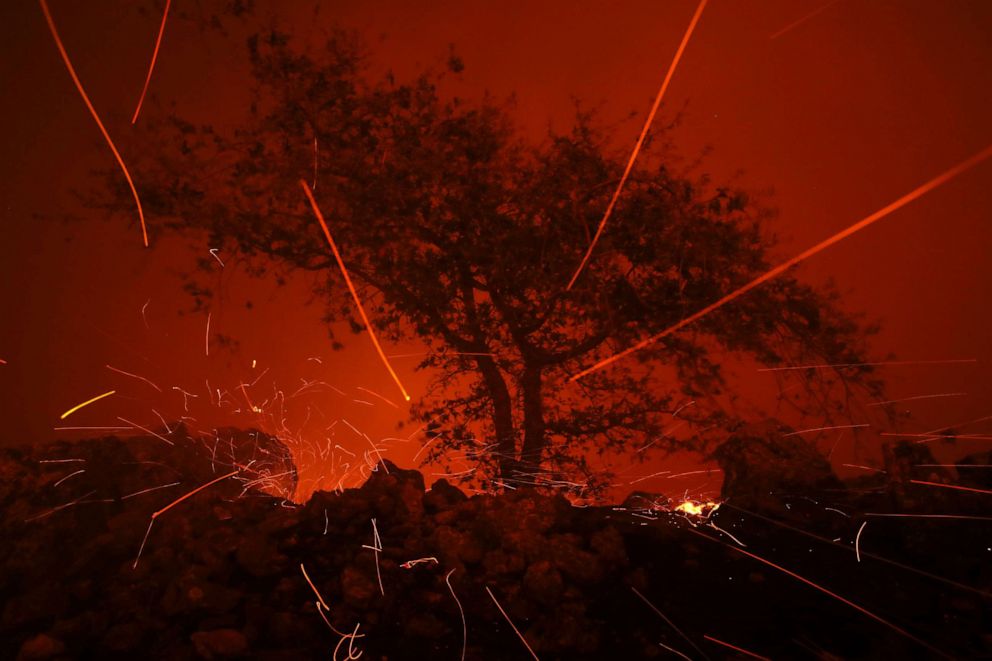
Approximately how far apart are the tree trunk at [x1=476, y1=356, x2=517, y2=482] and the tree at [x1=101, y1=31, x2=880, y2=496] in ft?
0.04

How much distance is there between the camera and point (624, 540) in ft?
11.3

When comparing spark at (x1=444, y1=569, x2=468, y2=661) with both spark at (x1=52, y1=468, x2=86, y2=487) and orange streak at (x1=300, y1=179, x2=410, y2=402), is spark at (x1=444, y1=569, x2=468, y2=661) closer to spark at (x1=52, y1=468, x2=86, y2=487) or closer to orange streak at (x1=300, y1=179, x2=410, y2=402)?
orange streak at (x1=300, y1=179, x2=410, y2=402)

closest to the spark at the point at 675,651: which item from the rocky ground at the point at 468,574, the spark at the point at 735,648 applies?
the rocky ground at the point at 468,574

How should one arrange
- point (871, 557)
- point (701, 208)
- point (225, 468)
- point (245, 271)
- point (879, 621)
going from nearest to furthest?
point (879, 621)
point (871, 557)
point (225, 468)
point (701, 208)
point (245, 271)

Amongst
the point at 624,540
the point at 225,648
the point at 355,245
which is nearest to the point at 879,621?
the point at 624,540

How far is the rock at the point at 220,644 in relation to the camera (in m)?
2.61

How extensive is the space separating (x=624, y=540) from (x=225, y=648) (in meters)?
1.89

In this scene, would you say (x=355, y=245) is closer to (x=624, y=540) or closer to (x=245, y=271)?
(x=245, y=271)

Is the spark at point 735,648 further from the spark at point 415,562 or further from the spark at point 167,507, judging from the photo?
the spark at point 167,507

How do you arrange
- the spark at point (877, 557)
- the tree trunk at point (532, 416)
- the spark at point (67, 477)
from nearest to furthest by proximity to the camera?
the spark at point (877, 557) → the spark at point (67, 477) → the tree trunk at point (532, 416)

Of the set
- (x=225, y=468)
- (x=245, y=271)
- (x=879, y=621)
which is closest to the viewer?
(x=879, y=621)

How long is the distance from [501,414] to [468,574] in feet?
7.16

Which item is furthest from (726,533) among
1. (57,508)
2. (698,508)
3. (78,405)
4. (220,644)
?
(78,405)

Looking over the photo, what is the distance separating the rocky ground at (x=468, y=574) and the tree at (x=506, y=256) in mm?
1359
